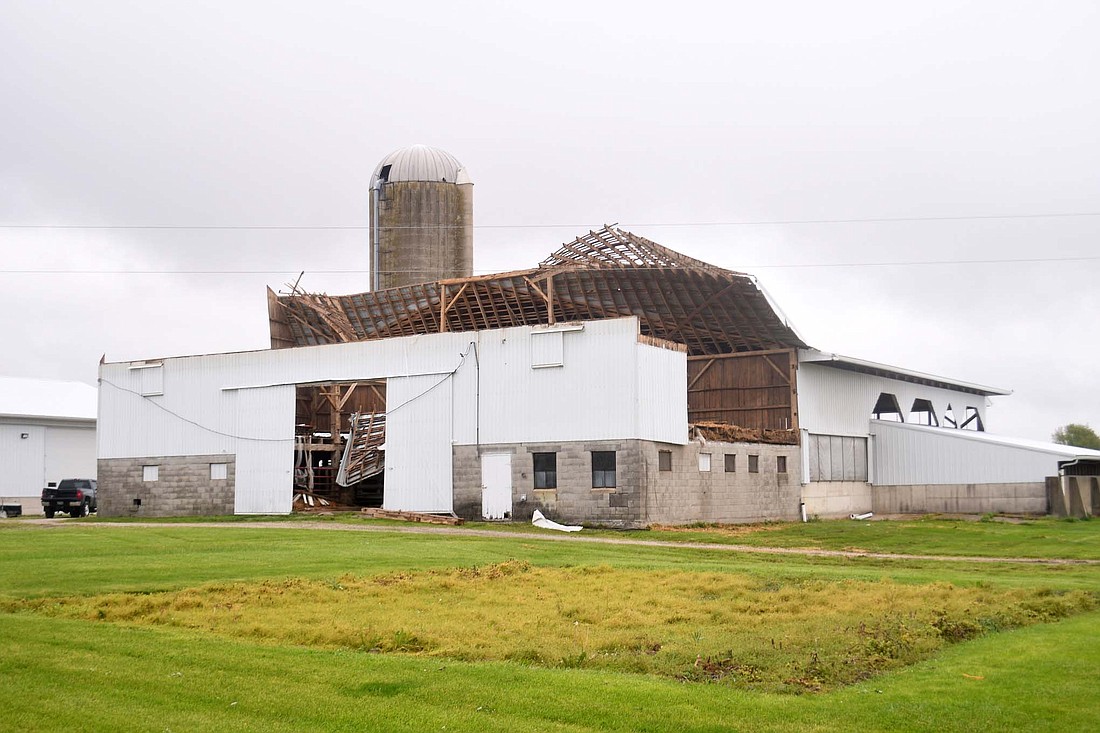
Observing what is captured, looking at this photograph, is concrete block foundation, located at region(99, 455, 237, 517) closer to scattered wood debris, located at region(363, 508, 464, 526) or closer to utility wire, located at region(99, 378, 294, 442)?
utility wire, located at region(99, 378, 294, 442)

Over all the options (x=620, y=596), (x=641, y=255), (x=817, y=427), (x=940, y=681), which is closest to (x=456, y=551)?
(x=620, y=596)

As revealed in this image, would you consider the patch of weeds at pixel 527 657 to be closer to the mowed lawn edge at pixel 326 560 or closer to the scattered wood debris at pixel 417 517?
the mowed lawn edge at pixel 326 560

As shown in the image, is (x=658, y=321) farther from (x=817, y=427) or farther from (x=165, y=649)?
(x=165, y=649)

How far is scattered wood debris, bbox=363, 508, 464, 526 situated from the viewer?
36.8 m

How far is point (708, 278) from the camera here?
44.0 m

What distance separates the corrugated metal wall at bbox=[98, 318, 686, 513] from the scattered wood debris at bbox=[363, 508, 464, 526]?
29.5 inches

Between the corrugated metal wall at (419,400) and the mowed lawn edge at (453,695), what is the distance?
23750 mm

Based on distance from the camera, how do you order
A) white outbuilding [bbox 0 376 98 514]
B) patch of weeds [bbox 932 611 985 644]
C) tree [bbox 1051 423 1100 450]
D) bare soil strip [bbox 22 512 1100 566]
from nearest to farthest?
patch of weeds [bbox 932 611 985 644], bare soil strip [bbox 22 512 1100 566], white outbuilding [bbox 0 376 98 514], tree [bbox 1051 423 1100 450]

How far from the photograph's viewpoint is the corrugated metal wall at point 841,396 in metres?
47.9

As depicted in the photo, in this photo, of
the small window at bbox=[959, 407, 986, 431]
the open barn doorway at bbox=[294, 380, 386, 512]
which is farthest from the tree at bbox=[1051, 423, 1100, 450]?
the open barn doorway at bbox=[294, 380, 386, 512]

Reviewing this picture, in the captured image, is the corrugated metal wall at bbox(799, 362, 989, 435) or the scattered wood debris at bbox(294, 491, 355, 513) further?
the corrugated metal wall at bbox(799, 362, 989, 435)

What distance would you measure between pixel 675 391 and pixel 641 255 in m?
7.31

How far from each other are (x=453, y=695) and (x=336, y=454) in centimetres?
3682

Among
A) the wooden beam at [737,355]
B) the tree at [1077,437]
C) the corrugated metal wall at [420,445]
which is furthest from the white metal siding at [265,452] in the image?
the tree at [1077,437]
